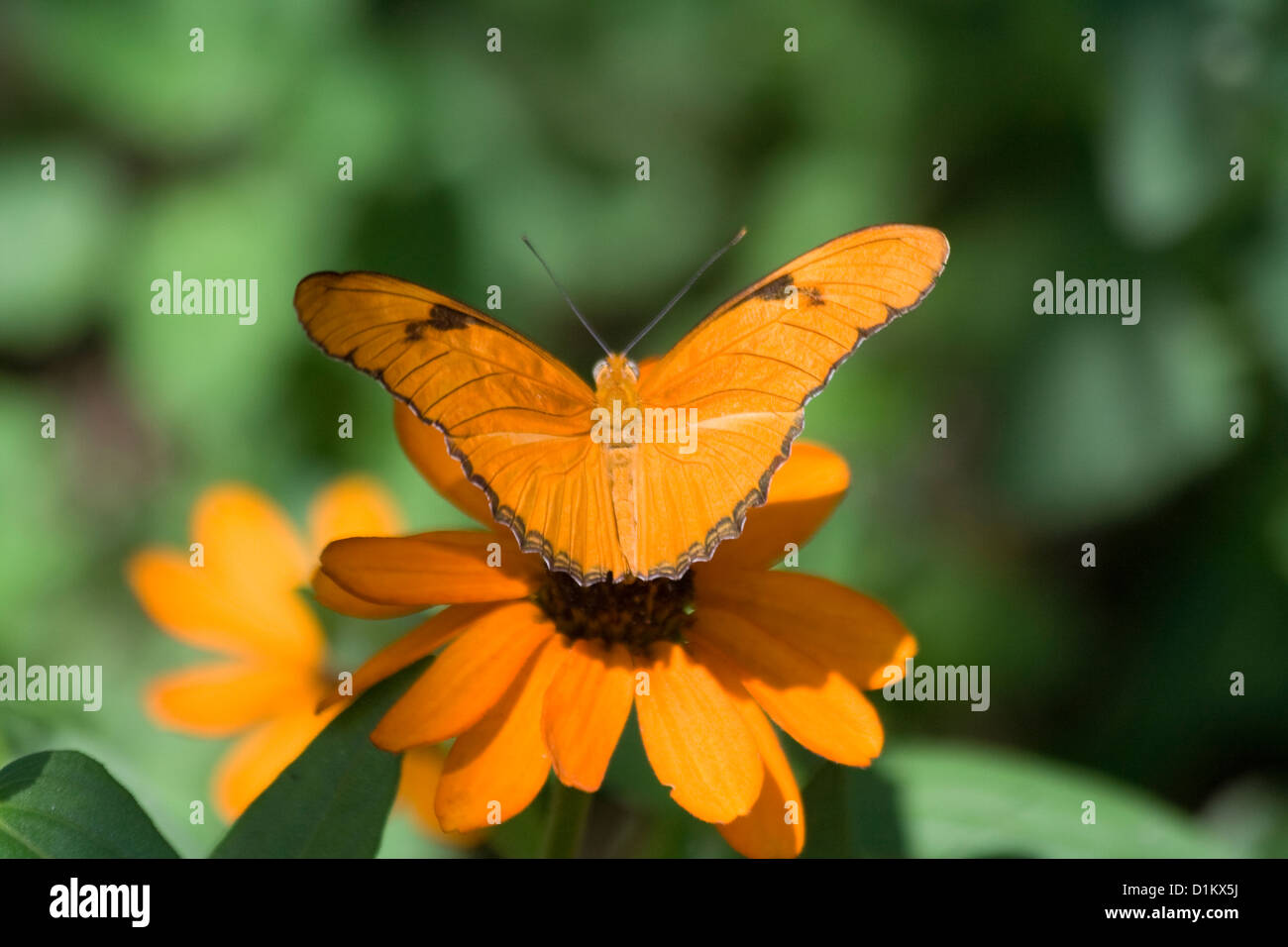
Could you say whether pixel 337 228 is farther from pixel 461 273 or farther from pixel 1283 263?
pixel 1283 263

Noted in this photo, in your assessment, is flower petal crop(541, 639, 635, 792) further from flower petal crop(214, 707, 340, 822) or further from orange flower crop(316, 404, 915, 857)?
flower petal crop(214, 707, 340, 822)

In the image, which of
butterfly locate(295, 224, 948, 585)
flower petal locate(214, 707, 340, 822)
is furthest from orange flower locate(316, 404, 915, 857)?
flower petal locate(214, 707, 340, 822)

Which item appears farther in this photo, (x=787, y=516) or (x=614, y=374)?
(x=787, y=516)

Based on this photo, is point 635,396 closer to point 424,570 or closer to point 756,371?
point 756,371

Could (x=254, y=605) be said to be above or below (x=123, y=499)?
below

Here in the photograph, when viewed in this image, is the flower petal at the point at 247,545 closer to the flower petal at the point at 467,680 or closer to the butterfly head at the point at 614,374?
the flower petal at the point at 467,680

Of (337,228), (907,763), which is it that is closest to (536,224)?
(337,228)

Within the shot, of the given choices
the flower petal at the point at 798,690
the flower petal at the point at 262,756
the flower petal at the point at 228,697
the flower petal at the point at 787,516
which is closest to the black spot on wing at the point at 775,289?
the flower petal at the point at 787,516

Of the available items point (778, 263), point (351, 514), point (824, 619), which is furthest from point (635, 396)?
point (778, 263)
